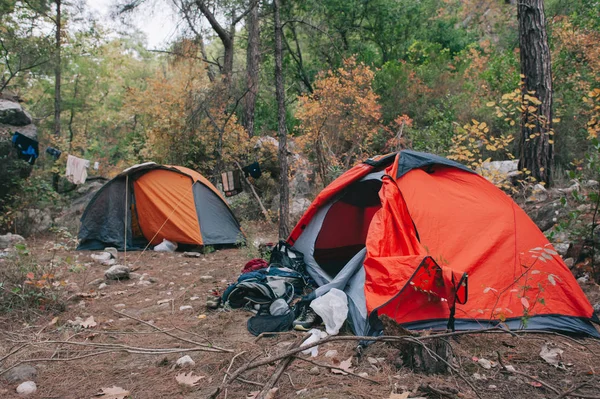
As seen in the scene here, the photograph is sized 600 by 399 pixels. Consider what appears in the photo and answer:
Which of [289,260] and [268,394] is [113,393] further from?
[289,260]

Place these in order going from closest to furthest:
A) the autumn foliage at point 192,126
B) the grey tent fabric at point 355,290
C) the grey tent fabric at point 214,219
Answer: the grey tent fabric at point 355,290
the grey tent fabric at point 214,219
the autumn foliage at point 192,126

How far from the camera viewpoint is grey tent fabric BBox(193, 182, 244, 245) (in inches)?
320

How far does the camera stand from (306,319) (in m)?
3.72

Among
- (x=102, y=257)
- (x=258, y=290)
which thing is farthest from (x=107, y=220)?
(x=258, y=290)

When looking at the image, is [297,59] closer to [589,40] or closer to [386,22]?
[386,22]

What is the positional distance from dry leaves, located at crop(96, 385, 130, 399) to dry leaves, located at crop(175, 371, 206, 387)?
0.30 m

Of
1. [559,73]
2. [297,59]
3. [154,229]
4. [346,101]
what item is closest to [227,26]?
[297,59]

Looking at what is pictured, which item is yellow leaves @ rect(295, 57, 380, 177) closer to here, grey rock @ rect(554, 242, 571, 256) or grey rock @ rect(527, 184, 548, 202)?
grey rock @ rect(527, 184, 548, 202)

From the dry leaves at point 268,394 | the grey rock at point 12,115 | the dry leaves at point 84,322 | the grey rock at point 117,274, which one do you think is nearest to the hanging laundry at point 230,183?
the grey rock at point 117,274

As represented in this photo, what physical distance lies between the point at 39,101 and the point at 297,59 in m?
11.7

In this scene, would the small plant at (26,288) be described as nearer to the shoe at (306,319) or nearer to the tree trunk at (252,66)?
the shoe at (306,319)

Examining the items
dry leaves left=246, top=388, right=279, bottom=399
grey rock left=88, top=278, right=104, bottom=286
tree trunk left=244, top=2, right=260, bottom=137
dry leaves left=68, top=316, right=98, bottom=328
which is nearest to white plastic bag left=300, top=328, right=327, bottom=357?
dry leaves left=246, top=388, right=279, bottom=399

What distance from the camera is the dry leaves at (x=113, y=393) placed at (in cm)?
258

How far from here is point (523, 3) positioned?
6.18 meters
